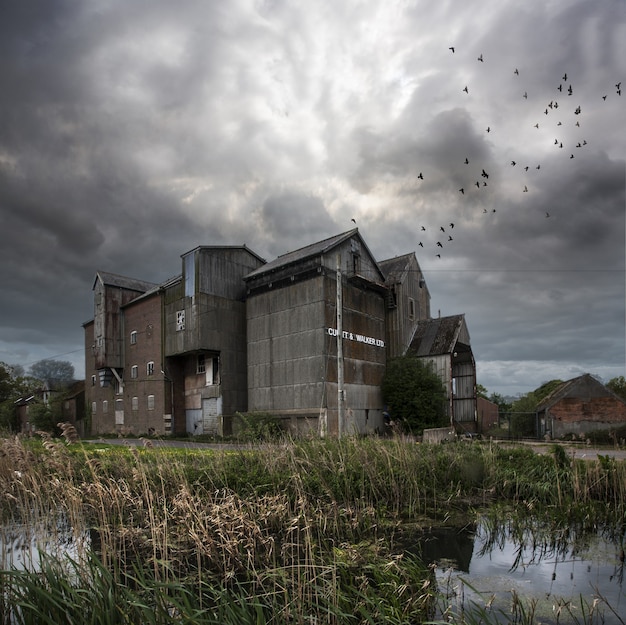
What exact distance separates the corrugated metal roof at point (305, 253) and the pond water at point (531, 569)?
2337 cm

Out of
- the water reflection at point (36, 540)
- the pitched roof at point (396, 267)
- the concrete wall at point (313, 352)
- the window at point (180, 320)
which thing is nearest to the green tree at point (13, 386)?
the window at point (180, 320)

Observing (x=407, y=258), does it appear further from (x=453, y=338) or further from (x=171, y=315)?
(x=171, y=315)

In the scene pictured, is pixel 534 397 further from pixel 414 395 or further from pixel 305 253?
pixel 305 253

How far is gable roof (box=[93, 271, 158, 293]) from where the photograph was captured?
44.2 m

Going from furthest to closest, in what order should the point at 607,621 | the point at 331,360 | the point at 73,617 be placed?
the point at 331,360 → the point at 607,621 → the point at 73,617

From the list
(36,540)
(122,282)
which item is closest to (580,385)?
(36,540)

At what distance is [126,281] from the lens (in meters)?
45.8

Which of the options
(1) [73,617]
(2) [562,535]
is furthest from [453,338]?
(1) [73,617]

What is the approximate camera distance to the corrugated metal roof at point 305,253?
32241 millimetres

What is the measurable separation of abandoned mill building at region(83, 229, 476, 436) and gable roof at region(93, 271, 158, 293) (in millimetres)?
3142

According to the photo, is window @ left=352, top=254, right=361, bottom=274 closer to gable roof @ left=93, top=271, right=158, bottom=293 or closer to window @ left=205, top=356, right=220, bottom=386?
window @ left=205, top=356, right=220, bottom=386

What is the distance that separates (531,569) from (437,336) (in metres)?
29.1

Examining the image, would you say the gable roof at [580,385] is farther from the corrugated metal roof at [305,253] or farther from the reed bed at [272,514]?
the reed bed at [272,514]

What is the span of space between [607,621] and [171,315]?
35092mm
